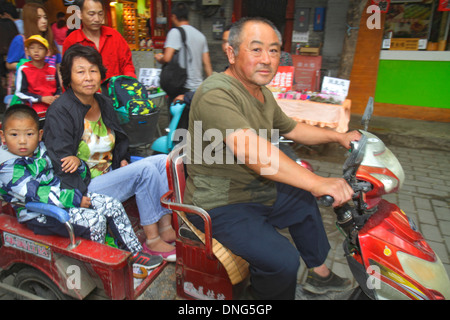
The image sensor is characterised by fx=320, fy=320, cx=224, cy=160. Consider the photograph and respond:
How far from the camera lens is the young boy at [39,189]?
1.90 metres

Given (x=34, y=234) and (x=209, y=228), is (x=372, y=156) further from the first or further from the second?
(x=34, y=234)

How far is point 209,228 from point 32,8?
3.84 meters

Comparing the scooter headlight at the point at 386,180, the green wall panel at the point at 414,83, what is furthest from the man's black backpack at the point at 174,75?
the green wall panel at the point at 414,83

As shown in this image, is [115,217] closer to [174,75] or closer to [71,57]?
[71,57]

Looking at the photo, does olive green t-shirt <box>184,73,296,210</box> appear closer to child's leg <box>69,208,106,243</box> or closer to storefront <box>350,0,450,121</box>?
child's leg <box>69,208,106,243</box>

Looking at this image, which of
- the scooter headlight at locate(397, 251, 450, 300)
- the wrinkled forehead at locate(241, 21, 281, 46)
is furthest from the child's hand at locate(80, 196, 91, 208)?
the scooter headlight at locate(397, 251, 450, 300)

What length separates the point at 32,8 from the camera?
12.7ft

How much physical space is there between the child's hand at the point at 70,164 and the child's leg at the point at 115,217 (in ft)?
0.71

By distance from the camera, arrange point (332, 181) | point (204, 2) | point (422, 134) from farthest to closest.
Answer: point (204, 2)
point (422, 134)
point (332, 181)

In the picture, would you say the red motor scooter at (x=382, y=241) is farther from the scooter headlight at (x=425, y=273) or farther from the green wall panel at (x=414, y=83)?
the green wall panel at (x=414, y=83)

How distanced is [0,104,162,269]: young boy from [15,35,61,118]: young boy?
47.2 inches

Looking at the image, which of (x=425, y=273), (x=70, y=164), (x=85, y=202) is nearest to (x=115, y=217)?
(x=85, y=202)

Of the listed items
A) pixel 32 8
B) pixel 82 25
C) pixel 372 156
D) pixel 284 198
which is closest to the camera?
pixel 372 156

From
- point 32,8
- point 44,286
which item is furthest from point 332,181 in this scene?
point 32,8
